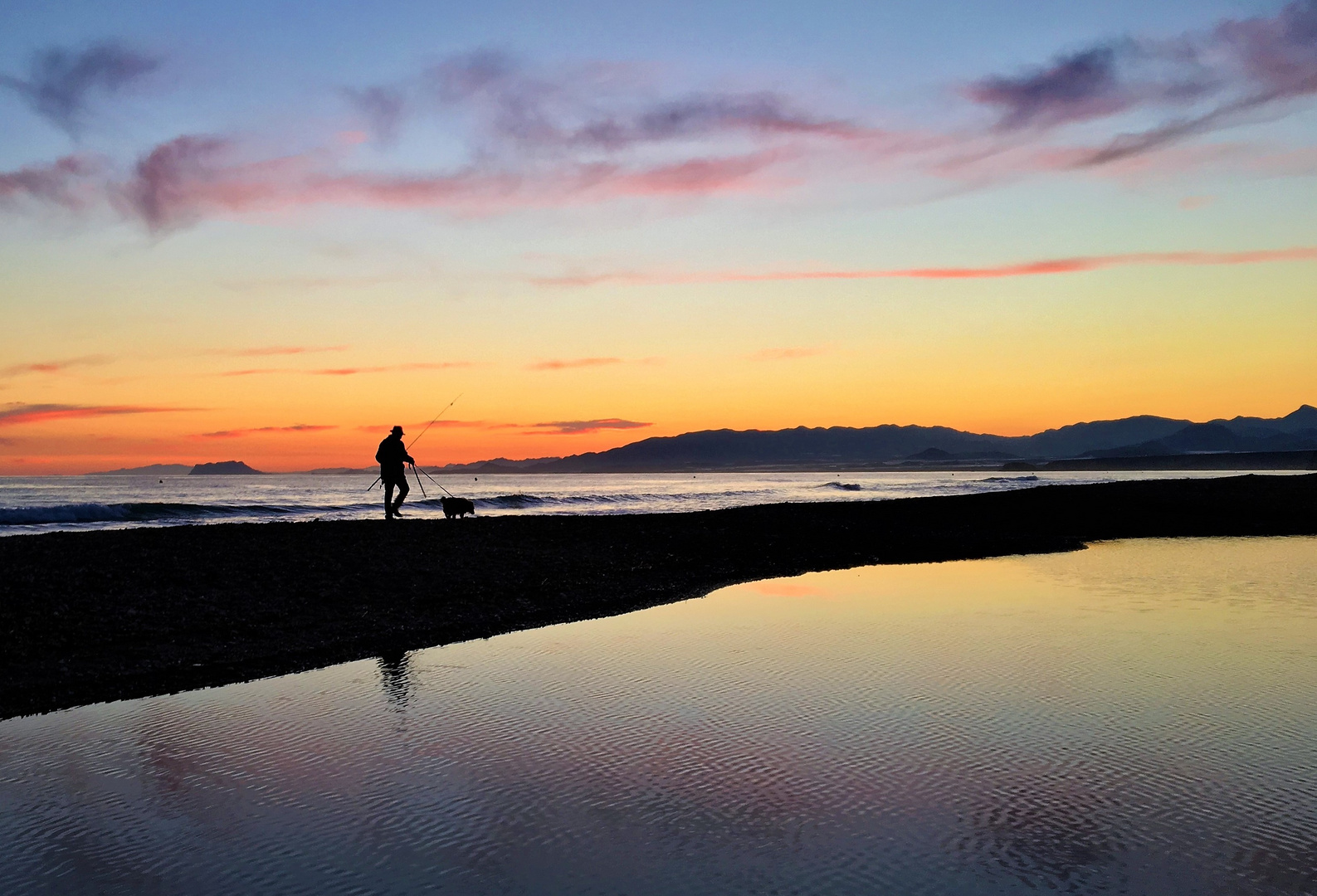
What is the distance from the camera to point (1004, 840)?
532 cm

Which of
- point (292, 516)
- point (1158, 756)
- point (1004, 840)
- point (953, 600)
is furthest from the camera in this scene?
point (292, 516)

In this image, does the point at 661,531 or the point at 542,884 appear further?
the point at 661,531

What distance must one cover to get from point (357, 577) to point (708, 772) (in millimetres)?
10543

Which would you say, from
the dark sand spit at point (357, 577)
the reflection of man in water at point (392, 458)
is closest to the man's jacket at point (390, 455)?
the reflection of man in water at point (392, 458)

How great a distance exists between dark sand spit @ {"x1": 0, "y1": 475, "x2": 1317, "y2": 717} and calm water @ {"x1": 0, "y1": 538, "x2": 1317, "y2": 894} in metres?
1.36

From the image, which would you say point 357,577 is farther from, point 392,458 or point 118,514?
point 118,514

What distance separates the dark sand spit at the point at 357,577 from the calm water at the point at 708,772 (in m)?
1.36

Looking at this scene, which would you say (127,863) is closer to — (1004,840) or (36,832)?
(36,832)

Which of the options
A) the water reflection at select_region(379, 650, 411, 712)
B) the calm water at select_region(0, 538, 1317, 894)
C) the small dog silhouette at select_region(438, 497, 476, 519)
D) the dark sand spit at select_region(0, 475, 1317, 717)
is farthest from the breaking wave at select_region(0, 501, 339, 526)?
the calm water at select_region(0, 538, 1317, 894)

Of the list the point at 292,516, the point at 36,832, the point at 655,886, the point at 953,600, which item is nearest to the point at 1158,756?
the point at 655,886

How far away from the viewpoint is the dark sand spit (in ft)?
35.2

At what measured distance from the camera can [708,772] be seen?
6562 millimetres

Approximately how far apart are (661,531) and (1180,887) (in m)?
20.8

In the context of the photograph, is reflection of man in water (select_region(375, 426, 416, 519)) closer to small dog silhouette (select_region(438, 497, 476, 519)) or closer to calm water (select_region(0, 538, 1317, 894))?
small dog silhouette (select_region(438, 497, 476, 519))
